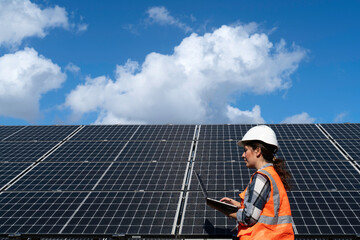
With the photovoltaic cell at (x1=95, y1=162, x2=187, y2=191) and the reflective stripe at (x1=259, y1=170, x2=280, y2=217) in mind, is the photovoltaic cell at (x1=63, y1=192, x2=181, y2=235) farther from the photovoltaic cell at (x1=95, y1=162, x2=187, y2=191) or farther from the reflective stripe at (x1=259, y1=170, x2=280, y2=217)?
the reflective stripe at (x1=259, y1=170, x2=280, y2=217)

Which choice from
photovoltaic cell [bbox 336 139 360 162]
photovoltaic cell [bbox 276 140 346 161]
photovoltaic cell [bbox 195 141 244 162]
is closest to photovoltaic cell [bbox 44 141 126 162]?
photovoltaic cell [bbox 195 141 244 162]

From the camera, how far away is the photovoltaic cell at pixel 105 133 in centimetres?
1441

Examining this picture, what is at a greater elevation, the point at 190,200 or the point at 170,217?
the point at 190,200

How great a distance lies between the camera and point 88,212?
29.6 feet

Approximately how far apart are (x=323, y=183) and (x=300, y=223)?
255 centimetres

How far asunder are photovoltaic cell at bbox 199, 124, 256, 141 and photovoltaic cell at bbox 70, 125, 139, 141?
147 inches

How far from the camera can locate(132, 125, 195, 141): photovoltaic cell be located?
46.2 ft

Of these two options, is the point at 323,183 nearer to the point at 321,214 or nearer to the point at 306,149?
the point at 321,214

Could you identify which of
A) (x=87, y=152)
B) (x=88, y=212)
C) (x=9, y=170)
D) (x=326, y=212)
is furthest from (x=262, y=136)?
(x=9, y=170)

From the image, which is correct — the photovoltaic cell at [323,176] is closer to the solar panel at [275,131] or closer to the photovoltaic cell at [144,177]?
the solar panel at [275,131]

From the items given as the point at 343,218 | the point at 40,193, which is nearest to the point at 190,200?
the point at 343,218

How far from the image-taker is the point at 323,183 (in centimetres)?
1000

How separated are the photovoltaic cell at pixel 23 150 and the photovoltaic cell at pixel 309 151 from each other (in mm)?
10546

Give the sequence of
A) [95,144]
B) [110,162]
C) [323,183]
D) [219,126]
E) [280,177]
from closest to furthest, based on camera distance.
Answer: [280,177] < [323,183] < [110,162] < [95,144] < [219,126]
